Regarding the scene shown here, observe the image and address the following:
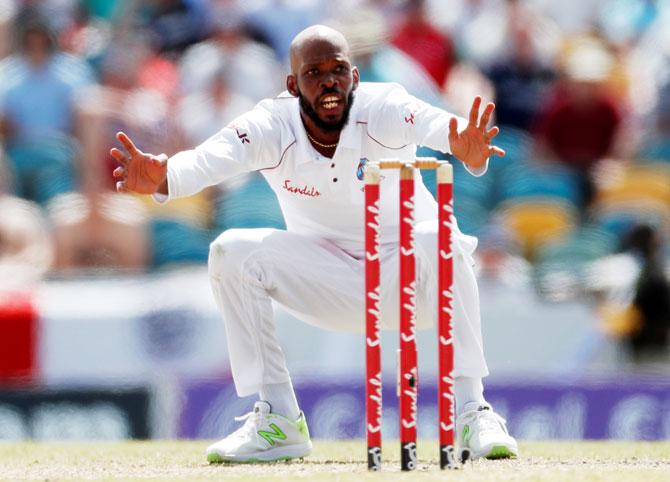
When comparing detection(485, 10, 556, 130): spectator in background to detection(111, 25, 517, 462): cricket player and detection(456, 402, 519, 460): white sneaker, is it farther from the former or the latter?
detection(456, 402, 519, 460): white sneaker

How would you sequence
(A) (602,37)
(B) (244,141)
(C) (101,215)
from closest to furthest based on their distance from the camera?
1. (B) (244,141)
2. (C) (101,215)
3. (A) (602,37)

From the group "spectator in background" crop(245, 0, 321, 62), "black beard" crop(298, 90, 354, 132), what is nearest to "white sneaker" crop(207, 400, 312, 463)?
"black beard" crop(298, 90, 354, 132)

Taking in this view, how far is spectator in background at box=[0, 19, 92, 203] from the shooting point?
359 inches

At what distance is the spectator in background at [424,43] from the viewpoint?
9781 mm

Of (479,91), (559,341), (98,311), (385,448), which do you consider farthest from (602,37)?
(385,448)

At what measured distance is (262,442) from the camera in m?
5.03

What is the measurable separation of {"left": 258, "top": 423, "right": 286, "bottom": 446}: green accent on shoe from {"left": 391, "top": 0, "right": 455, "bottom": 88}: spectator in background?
5030 millimetres

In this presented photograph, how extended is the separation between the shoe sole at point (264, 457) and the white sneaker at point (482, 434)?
1.84ft

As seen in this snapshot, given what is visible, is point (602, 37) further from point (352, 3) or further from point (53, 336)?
point (53, 336)

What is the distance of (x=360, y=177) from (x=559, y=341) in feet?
9.89

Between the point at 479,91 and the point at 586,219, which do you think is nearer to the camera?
the point at 586,219

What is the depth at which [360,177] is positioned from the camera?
5086 millimetres

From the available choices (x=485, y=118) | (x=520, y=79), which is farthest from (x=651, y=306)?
(x=485, y=118)

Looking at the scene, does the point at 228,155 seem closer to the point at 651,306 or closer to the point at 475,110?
the point at 475,110
